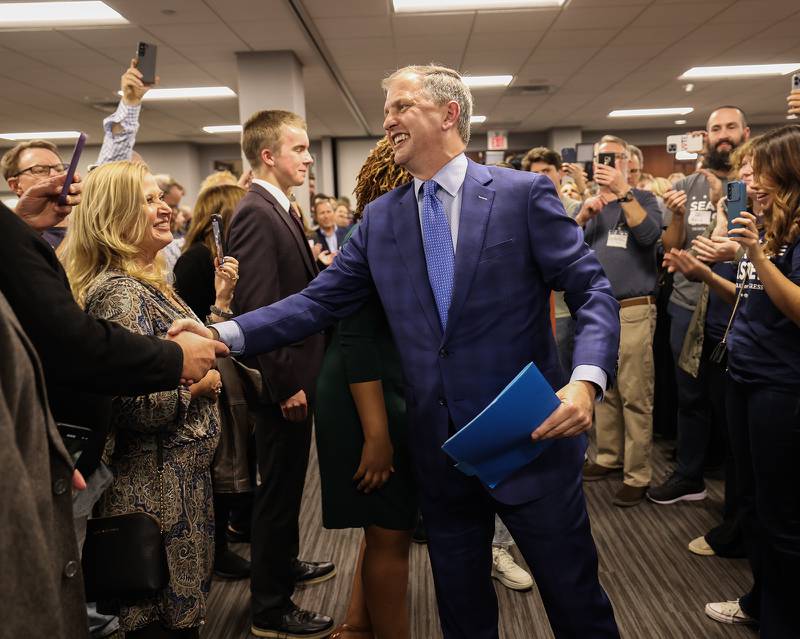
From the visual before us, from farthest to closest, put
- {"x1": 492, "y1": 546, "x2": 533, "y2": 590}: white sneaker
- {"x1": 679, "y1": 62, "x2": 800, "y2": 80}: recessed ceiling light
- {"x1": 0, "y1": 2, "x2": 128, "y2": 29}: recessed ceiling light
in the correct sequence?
{"x1": 679, "y1": 62, "x2": 800, "y2": 80}: recessed ceiling light < {"x1": 0, "y1": 2, "x2": 128, "y2": 29}: recessed ceiling light < {"x1": 492, "y1": 546, "x2": 533, "y2": 590}: white sneaker

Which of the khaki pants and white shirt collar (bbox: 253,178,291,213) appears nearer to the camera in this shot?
white shirt collar (bbox: 253,178,291,213)

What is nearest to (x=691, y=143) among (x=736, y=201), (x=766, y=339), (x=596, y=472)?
(x=736, y=201)

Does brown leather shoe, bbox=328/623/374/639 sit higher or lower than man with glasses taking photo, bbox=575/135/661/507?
lower

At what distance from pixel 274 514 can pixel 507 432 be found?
1.12 metres

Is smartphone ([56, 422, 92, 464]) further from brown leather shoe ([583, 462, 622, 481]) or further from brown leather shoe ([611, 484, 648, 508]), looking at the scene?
brown leather shoe ([583, 462, 622, 481])

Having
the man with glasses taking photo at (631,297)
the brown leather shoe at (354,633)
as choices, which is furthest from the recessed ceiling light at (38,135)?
the brown leather shoe at (354,633)

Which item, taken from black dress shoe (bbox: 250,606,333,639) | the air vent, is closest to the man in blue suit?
black dress shoe (bbox: 250,606,333,639)

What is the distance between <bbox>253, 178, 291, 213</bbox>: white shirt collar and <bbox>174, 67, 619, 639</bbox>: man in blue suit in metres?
0.74

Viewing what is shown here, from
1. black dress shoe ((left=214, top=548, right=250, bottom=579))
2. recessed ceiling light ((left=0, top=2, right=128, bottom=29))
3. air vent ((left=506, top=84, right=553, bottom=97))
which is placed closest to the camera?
black dress shoe ((left=214, top=548, right=250, bottom=579))

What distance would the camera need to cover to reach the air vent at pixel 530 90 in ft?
27.0

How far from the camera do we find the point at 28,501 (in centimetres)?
83

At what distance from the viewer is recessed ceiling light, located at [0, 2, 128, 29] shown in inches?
189

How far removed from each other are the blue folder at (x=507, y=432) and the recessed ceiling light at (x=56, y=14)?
16.3 feet

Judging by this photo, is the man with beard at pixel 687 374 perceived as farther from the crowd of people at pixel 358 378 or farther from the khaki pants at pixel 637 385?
the crowd of people at pixel 358 378
